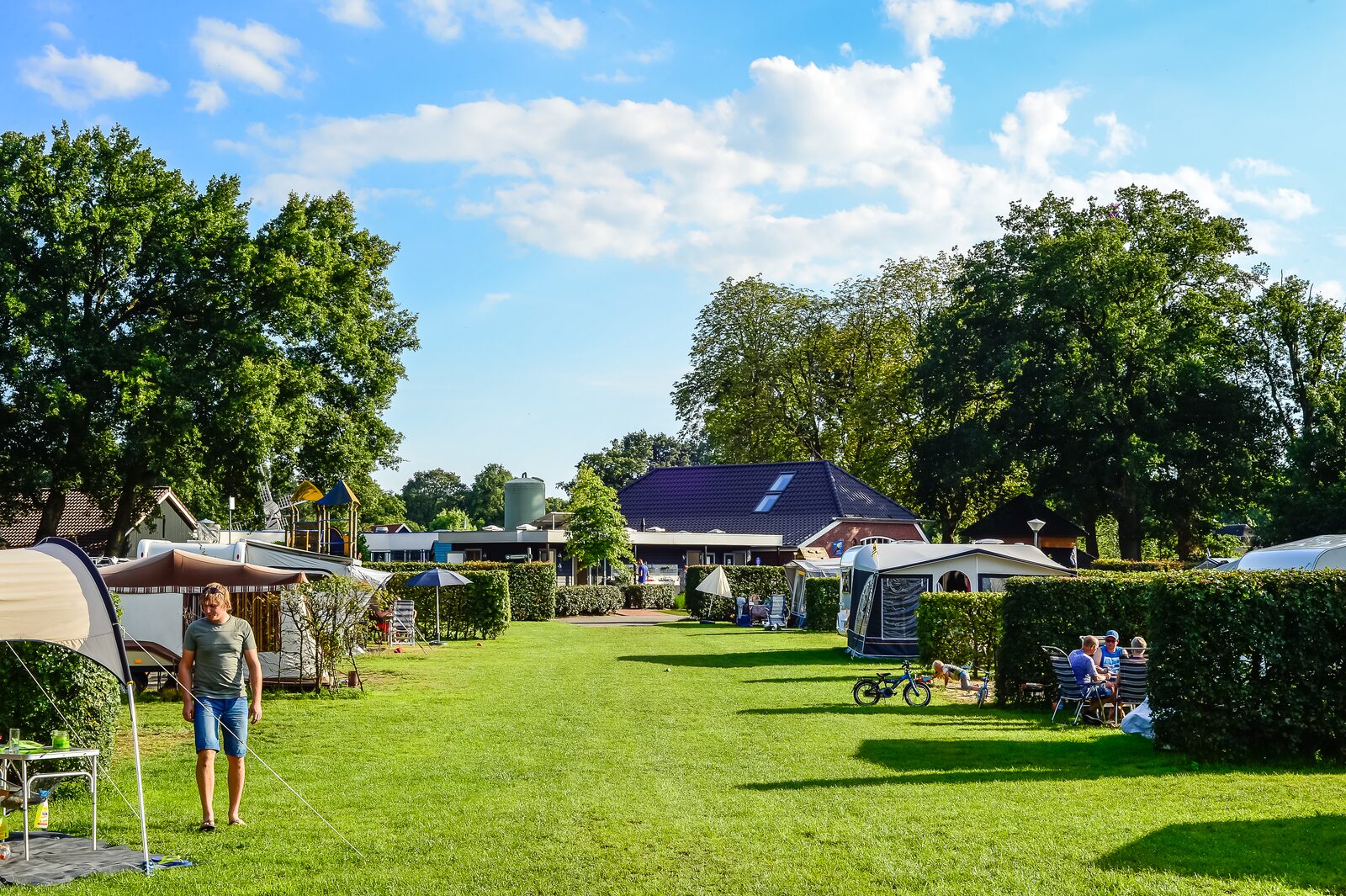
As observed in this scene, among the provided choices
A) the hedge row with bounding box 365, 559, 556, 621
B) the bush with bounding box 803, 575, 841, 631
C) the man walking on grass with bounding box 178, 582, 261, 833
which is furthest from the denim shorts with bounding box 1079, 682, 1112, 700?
the hedge row with bounding box 365, 559, 556, 621

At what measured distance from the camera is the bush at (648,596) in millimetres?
47281

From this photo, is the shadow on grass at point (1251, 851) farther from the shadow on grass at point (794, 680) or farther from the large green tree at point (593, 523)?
the large green tree at point (593, 523)

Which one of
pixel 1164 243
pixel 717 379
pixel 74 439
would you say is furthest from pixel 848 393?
pixel 74 439

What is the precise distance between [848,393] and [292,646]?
45.9m

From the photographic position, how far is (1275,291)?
45906 millimetres

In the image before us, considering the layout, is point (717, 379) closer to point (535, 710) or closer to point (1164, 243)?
point (1164, 243)

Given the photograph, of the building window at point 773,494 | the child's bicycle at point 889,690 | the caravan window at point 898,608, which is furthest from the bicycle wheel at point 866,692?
the building window at point 773,494

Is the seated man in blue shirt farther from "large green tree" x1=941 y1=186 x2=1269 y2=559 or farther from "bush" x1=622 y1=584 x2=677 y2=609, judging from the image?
"bush" x1=622 y1=584 x2=677 y2=609

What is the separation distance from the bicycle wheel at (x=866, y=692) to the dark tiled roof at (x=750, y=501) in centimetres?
3449

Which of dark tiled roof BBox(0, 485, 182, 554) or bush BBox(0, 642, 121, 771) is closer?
bush BBox(0, 642, 121, 771)

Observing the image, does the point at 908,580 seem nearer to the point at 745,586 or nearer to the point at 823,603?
the point at 823,603

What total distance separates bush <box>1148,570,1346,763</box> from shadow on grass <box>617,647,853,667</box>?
11802 mm

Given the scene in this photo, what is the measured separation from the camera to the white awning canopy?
26.0 feet

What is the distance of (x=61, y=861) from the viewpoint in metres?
7.55
